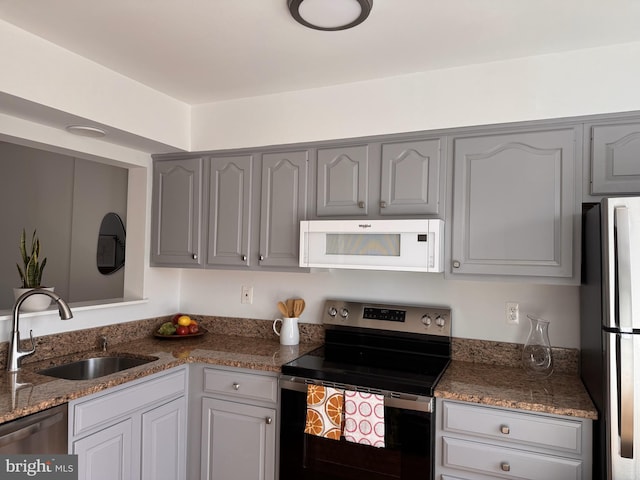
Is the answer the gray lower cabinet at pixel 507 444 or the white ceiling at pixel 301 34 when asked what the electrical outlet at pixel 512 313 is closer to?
the gray lower cabinet at pixel 507 444

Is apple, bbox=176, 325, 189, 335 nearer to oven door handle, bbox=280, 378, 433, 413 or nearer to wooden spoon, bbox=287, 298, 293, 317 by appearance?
wooden spoon, bbox=287, 298, 293, 317

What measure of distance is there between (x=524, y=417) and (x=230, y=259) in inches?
69.5

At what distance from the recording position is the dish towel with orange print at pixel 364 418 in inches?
76.9

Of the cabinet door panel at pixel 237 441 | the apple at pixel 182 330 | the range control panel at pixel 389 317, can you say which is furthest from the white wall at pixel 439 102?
the cabinet door panel at pixel 237 441

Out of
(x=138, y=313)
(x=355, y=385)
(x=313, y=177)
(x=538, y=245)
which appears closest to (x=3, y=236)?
(x=138, y=313)

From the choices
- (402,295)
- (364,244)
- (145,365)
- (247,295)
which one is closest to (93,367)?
(145,365)

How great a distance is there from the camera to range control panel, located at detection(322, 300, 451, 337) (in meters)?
2.44

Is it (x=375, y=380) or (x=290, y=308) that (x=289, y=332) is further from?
(x=375, y=380)

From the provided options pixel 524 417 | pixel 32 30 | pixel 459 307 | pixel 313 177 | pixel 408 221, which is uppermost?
pixel 32 30

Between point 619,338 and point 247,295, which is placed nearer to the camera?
point 619,338

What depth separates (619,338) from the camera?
1535mm

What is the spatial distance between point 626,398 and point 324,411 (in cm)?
119

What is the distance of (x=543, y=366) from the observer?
210 cm

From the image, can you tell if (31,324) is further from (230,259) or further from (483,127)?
(483,127)
